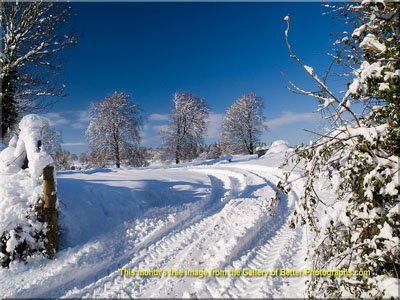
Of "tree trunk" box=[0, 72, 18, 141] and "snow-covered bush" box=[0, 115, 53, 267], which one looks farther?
"tree trunk" box=[0, 72, 18, 141]

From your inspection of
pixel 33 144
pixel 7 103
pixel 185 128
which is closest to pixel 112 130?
pixel 185 128

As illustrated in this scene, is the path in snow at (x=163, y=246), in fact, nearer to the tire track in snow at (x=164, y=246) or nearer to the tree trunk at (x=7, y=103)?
the tire track in snow at (x=164, y=246)

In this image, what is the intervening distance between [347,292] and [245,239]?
3.11 metres

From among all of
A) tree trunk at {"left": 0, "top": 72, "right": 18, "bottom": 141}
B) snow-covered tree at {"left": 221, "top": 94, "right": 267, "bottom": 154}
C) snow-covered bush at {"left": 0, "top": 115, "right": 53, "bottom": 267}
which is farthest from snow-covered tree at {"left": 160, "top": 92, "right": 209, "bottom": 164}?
Answer: snow-covered bush at {"left": 0, "top": 115, "right": 53, "bottom": 267}

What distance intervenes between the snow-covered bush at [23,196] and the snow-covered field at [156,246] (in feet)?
1.11

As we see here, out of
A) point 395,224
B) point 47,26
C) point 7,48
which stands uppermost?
point 47,26

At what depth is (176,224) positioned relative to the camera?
712cm

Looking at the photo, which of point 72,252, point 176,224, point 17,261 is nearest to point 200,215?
point 176,224

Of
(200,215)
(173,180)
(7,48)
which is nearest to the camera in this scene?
(200,215)

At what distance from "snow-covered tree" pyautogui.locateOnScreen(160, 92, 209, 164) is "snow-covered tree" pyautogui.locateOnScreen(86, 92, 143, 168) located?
20.7 ft

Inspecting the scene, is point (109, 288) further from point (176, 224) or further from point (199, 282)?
point (176, 224)

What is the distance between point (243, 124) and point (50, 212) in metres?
31.9

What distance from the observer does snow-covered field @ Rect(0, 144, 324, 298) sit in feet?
13.5

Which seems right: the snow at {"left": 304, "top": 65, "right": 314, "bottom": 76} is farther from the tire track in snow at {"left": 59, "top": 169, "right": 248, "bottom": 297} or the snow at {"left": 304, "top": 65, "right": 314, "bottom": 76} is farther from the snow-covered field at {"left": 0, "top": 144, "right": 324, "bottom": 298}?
the tire track in snow at {"left": 59, "top": 169, "right": 248, "bottom": 297}
